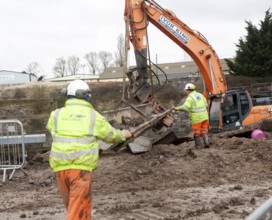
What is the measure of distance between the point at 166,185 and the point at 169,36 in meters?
6.33

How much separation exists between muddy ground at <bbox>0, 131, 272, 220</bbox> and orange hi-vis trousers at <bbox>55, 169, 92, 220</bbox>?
54.3 inches

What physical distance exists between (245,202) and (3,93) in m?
31.2

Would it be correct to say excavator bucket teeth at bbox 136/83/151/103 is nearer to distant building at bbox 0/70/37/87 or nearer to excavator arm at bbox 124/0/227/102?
excavator arm at bbox 124/0/227/102

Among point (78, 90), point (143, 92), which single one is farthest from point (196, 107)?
point (78, 90)

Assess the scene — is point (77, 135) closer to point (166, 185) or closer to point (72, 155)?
Result: point (72, 155)

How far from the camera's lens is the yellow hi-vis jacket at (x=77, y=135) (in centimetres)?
448

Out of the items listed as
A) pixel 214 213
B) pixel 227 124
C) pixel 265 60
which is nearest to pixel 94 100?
pixel 265 60

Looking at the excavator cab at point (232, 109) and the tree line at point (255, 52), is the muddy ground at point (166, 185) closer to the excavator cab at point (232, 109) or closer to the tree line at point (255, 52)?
the excavator cab at point (232, 109)

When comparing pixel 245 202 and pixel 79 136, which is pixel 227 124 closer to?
pixel 245 202

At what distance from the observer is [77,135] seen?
4.53 metres

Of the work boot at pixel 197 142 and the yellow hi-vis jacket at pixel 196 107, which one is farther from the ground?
the yellow hi-vis jacket at pixel 196 107

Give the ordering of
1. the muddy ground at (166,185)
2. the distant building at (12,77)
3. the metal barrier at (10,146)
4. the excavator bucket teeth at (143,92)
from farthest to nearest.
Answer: the distant building at (12,77)
the excavator bucket teeth at (143,92)
the metal barrier at (10,146)
the muddy ground at (166,185)

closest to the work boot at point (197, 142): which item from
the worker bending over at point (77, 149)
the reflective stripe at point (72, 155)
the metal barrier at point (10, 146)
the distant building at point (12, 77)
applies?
the metal barrier at point (10, 146)

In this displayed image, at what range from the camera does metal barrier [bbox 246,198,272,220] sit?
7.81 feet
